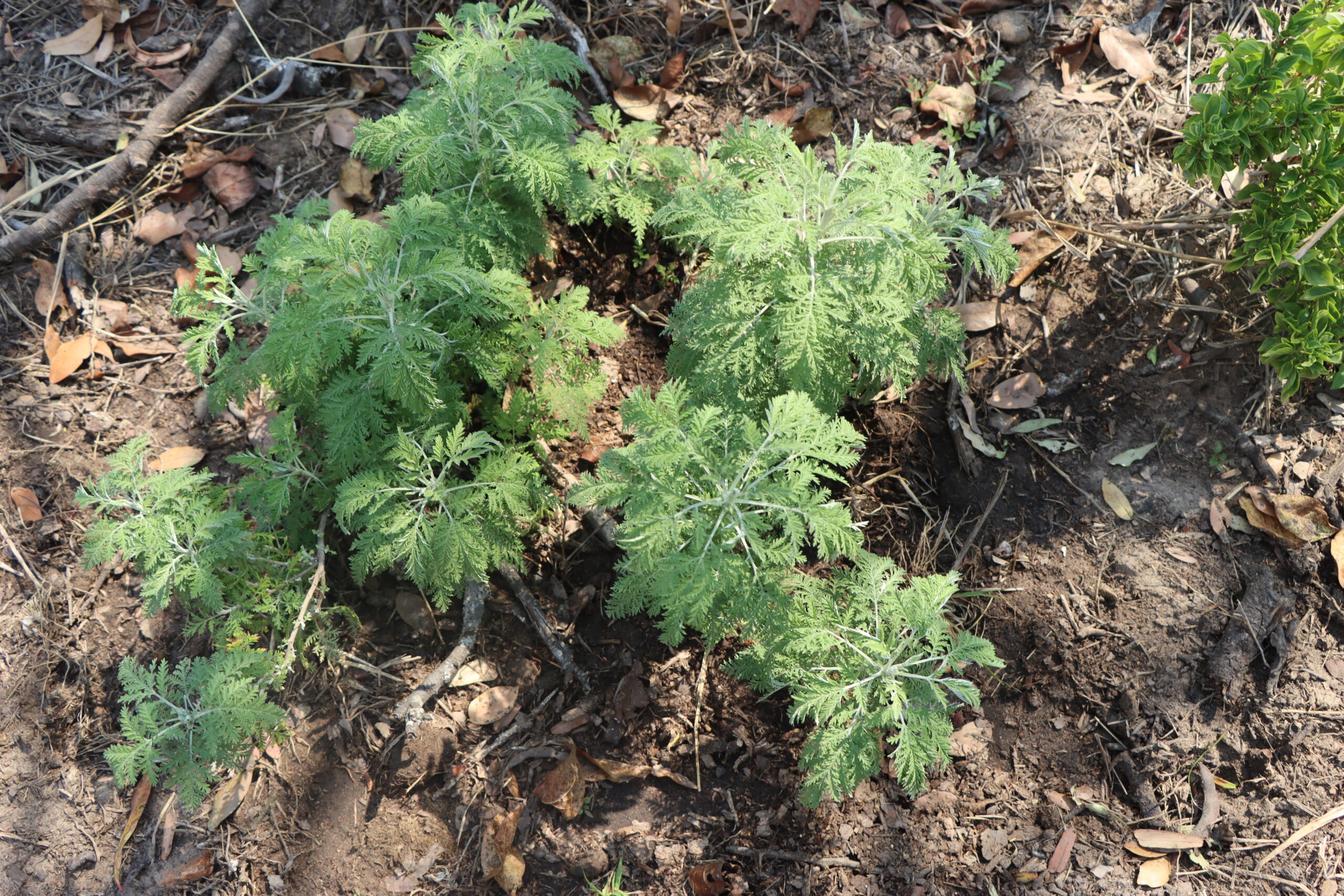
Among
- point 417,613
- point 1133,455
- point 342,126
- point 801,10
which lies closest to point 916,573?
point 1133,455

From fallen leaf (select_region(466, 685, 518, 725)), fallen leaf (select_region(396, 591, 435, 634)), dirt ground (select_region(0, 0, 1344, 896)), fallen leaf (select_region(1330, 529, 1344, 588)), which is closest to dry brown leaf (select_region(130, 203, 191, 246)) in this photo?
dirt ground (select_region(0, 0, 1344, 896))

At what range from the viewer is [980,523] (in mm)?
3385

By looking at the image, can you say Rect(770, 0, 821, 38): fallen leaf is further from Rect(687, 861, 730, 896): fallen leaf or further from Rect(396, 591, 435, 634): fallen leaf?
Rect(687, 861, 730, 896): fallen leaf

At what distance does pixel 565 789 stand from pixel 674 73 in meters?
3.48

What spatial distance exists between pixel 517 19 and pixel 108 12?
285cm

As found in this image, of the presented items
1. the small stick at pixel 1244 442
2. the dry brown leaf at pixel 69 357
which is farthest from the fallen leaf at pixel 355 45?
the small stick at pixel 1244 442

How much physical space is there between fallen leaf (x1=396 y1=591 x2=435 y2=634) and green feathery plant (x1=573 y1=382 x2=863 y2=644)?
122cm

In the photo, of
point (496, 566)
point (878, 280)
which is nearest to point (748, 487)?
point (878, 280)

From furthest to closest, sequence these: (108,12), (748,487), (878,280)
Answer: (108,12)
(878,280)
(748,487)

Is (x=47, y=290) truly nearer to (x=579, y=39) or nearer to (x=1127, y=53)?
(x=579, y=39)

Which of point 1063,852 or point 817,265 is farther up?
point 817,265

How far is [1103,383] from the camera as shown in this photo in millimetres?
3461

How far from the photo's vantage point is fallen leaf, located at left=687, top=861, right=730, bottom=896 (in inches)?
112

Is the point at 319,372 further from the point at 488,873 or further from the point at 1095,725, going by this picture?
the point at 1095,725
